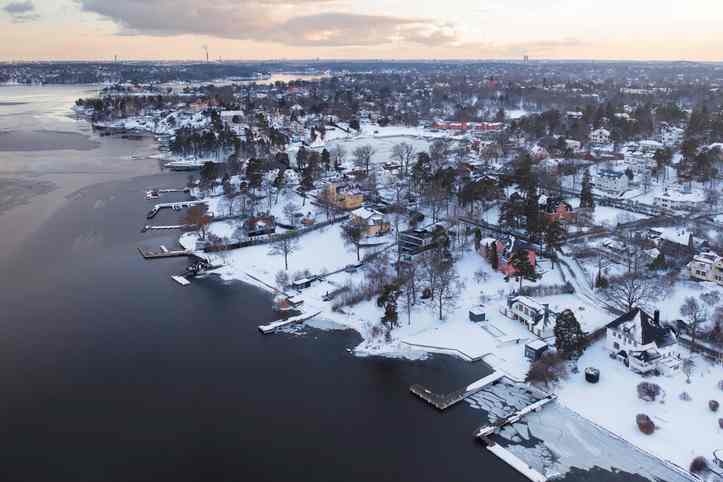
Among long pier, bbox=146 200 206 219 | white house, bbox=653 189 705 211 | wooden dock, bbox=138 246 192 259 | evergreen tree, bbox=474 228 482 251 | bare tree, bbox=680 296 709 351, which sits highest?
white house, bbox=653 189 705 211

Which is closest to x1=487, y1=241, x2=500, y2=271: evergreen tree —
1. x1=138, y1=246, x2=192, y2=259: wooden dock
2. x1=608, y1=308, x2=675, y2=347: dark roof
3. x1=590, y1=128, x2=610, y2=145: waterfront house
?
x1=608, y1=308, x2=675, y2=347: dark roof

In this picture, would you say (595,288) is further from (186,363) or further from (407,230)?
(186,363)

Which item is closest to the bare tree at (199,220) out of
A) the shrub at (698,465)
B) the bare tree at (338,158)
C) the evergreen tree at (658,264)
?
the bare tree at (338,158)

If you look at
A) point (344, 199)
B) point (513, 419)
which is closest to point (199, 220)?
point (344, 199)

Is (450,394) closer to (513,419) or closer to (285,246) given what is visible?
(513,419)

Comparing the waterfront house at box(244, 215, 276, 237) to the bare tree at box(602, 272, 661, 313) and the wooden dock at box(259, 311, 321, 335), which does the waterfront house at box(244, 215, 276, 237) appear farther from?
the bare tree at box(602, 272, 661, 313)

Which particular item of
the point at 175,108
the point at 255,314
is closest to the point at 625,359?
the point at 255,314

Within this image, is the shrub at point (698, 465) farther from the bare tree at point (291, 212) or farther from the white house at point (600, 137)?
the white house at point (600, 137)
